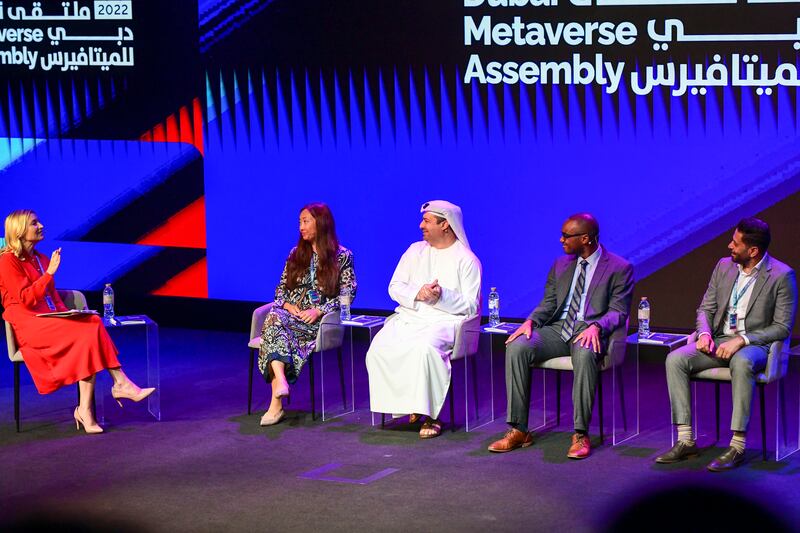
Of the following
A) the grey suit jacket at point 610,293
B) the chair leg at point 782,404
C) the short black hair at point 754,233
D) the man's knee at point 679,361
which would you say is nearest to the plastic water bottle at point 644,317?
the grey suit jacket at point 610,293

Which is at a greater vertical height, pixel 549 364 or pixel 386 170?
pixel 386 170

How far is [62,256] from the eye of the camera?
10375 mm

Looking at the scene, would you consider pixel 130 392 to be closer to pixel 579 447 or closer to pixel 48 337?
pixel 48 337

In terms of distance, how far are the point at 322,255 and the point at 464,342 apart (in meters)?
1.02

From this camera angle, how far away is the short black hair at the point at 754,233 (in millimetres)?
5953

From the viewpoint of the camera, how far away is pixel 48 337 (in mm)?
6703

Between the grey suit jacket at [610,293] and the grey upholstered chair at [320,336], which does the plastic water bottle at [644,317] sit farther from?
the grey upholstered chair at [320,336]

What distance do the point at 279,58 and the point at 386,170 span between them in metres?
1.25

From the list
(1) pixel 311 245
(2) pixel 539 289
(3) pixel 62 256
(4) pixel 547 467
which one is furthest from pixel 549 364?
(3) pixel 62 256

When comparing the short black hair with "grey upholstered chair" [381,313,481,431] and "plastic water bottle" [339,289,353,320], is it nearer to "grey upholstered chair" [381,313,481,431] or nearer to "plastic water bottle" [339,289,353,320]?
"grey upholstered chair" [381,313,481,431]

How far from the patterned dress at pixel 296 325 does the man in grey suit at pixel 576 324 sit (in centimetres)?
118

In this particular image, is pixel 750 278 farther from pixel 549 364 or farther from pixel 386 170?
pixel 386 170

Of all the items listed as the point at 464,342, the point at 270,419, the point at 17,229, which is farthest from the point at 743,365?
the point at 17,229

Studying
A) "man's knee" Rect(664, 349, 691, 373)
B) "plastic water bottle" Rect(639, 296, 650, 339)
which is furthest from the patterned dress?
"man's knee" Rect(664, 349, 691, 373)
